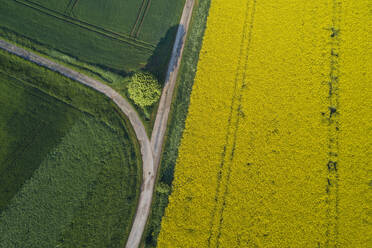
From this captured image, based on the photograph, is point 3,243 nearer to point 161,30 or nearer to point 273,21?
point 161,30

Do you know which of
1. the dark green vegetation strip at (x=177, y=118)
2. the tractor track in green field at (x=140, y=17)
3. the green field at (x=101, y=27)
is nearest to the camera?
the dark green vegetation strip at (x=177, y=118)

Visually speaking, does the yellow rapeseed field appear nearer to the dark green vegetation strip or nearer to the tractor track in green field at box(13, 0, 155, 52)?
the dark green vegetation strip

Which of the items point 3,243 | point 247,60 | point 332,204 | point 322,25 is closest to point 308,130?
point 332,204

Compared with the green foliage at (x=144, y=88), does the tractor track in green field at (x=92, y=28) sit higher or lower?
higher

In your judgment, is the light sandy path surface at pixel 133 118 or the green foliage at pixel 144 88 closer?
the light sandy path surface at pixel 133 118

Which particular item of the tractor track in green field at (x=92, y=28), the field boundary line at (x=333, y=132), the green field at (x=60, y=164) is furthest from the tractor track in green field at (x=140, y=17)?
the field boundary line at (x=333, y=132)

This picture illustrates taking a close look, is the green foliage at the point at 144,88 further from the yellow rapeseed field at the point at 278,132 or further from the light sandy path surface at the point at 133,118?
the yellow rapeseed field at the point at 278,132
